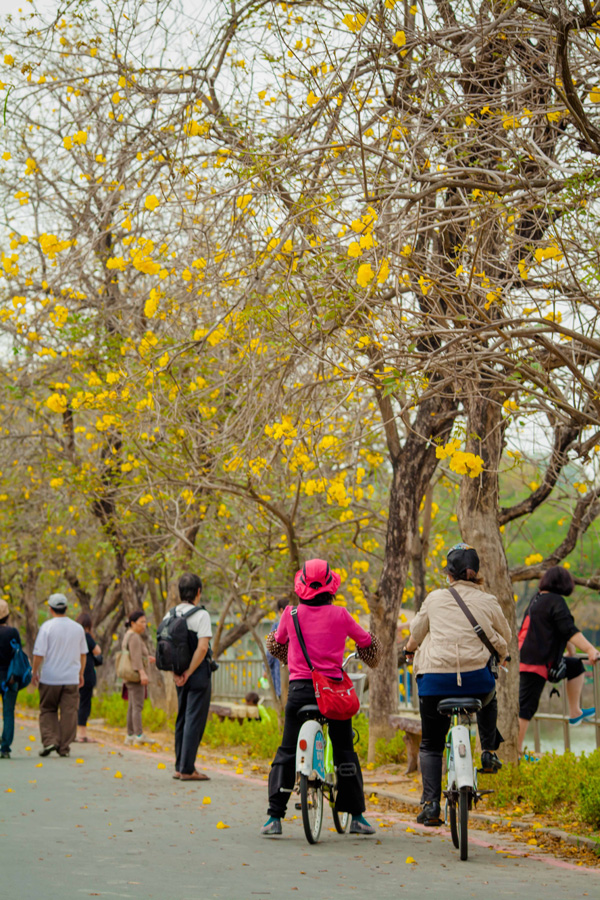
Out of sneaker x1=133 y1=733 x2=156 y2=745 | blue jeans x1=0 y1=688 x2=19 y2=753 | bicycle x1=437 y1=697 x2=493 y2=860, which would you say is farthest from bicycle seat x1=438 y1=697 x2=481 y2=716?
sneaker x1=133 y1=733 x2=156 y2=745

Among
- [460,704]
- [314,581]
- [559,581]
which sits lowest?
[460,704]

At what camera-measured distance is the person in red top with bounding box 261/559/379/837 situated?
689 centimetres

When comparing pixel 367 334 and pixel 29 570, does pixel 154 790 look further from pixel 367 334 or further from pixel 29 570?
pixel 29 570

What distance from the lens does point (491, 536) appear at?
29.6 feet

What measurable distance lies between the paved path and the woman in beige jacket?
1.73 feet

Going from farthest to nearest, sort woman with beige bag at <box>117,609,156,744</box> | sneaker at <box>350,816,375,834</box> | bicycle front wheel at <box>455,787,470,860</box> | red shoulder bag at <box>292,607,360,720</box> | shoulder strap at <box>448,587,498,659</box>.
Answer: woman with beige bag at <box>117,609,156,744</box> → sneaker at <box>350,816,375,834</box> → red shoulder bag at <box>292,607,360,720</box> → shoulder strap at <box>448,587,498,659</box> → bicycle front wheel at <box>455,787,470,860</box>

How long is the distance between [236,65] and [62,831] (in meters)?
6.03

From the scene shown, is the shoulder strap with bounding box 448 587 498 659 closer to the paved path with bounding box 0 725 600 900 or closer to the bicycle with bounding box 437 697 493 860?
the bicycle with bounding box 437 697 493 860

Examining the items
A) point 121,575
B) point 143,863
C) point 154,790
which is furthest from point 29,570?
point 143,863

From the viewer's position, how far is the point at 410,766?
33.6ft

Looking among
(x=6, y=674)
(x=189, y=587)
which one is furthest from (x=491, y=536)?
(x=6, y=674)

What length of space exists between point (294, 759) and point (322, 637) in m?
0.81

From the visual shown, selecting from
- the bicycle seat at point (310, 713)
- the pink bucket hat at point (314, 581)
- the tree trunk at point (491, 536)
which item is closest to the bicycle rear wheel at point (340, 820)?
the bicycle seat at point (310, 713)

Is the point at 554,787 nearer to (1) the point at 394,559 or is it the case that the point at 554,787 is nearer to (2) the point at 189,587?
(2) the point at 189,587
